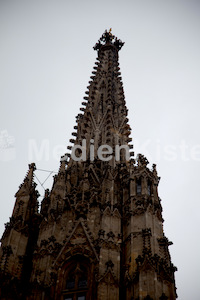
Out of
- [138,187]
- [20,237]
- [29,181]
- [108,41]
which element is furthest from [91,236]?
[108,41]

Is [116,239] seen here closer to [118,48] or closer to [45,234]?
[45,234]

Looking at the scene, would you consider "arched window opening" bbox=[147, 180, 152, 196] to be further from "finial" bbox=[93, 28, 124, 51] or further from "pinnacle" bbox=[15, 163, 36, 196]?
"finial" bbox=[93, 28, 124, 51]

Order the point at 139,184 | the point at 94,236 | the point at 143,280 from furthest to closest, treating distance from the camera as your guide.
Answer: the point at 139,184
the point at 94,236
the point at 143,280

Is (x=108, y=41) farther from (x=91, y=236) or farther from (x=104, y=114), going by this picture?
(x=91, y=236)

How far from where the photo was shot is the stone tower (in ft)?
69.1

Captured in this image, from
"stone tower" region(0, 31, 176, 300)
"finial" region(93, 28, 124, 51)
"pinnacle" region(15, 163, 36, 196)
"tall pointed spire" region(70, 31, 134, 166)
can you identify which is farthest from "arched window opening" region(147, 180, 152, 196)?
"finial" region(93, 28, 124, 51)

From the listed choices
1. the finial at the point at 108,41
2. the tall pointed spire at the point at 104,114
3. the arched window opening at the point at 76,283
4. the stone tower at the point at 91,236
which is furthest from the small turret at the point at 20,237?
the finial at the point at 108,41

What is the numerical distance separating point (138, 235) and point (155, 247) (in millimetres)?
1277

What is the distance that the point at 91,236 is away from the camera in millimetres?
24047

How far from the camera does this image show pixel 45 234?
81.6 ft

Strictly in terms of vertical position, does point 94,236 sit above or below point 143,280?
above

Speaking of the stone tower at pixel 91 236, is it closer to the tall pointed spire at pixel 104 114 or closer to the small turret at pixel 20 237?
the small turret at pixel 20 237

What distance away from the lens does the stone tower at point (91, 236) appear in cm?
2106

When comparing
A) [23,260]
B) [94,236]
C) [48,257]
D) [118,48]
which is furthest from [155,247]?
[118,48]
